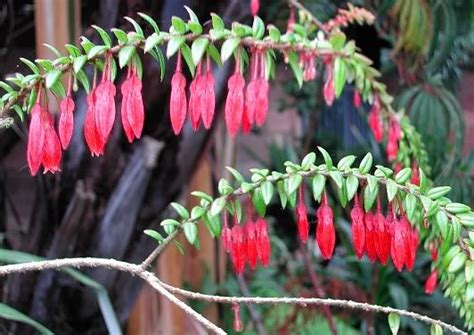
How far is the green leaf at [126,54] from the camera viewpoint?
77 centimetres

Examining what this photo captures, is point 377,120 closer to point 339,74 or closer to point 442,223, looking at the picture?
point 339,74

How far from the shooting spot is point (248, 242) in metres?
0.86

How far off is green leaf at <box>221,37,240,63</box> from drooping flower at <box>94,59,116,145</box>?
0.40ft

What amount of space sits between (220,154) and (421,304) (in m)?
1.06

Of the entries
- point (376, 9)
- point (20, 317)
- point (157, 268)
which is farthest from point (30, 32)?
point (20, 317)

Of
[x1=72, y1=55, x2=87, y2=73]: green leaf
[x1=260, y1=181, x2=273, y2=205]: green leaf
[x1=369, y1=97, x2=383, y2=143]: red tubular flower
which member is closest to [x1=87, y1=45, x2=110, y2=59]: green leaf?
[x1=72, y1=55, x2=87, y2=73]: green leaf

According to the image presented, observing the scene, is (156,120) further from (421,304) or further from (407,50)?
(421,304)

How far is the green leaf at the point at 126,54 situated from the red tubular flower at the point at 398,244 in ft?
1.07

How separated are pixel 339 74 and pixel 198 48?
0.32m

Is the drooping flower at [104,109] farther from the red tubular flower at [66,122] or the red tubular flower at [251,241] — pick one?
the red tubular flower at [251,241]

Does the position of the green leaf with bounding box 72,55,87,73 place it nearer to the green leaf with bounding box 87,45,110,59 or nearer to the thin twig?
the green leaf with bounding box 87,45,110,59

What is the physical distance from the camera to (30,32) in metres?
2.28

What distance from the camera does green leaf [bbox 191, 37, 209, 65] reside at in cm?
78

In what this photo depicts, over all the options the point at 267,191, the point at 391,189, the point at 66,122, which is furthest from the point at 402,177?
the point at 66,122
